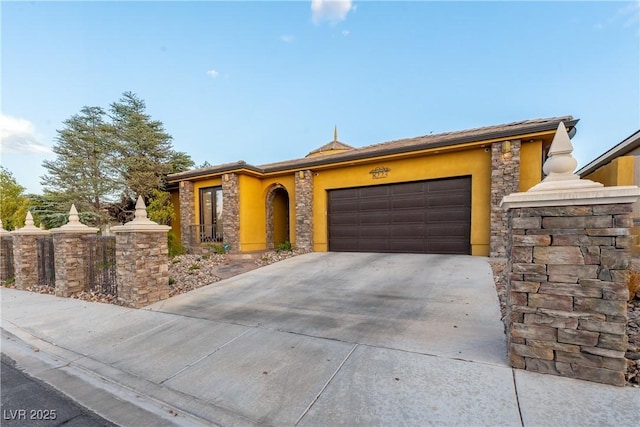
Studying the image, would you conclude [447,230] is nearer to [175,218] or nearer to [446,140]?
[446,140]

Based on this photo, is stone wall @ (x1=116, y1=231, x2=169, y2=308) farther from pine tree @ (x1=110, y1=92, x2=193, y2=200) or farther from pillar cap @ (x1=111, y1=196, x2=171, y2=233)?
pine tree @ (x1=110, y1=92, x2=193, y2=200)

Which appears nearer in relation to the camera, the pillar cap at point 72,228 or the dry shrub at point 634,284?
the dry shrub at point 634,284

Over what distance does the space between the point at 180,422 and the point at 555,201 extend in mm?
4017

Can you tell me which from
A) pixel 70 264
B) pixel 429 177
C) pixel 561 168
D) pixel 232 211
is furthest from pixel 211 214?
pixel 561 168

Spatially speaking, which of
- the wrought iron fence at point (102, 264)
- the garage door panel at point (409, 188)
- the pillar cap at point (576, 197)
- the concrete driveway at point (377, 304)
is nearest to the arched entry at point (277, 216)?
the concrete driveway at point (377, 304)

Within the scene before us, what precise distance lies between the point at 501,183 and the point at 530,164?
1.02 metres

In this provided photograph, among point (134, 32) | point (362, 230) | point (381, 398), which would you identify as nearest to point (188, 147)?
point (134, 32)

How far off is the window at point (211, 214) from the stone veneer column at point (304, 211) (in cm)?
378

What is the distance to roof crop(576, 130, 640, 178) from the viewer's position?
755 cm

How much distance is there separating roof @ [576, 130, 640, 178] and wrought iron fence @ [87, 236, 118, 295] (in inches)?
575

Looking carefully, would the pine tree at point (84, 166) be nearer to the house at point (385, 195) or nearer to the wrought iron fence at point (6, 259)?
the wrought iron fence at point (6, 259)

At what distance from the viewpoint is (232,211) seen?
10898 millimetres

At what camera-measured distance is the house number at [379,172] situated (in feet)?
31.4

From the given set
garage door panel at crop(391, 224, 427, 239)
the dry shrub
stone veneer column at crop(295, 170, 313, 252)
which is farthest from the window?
the dry shrub
